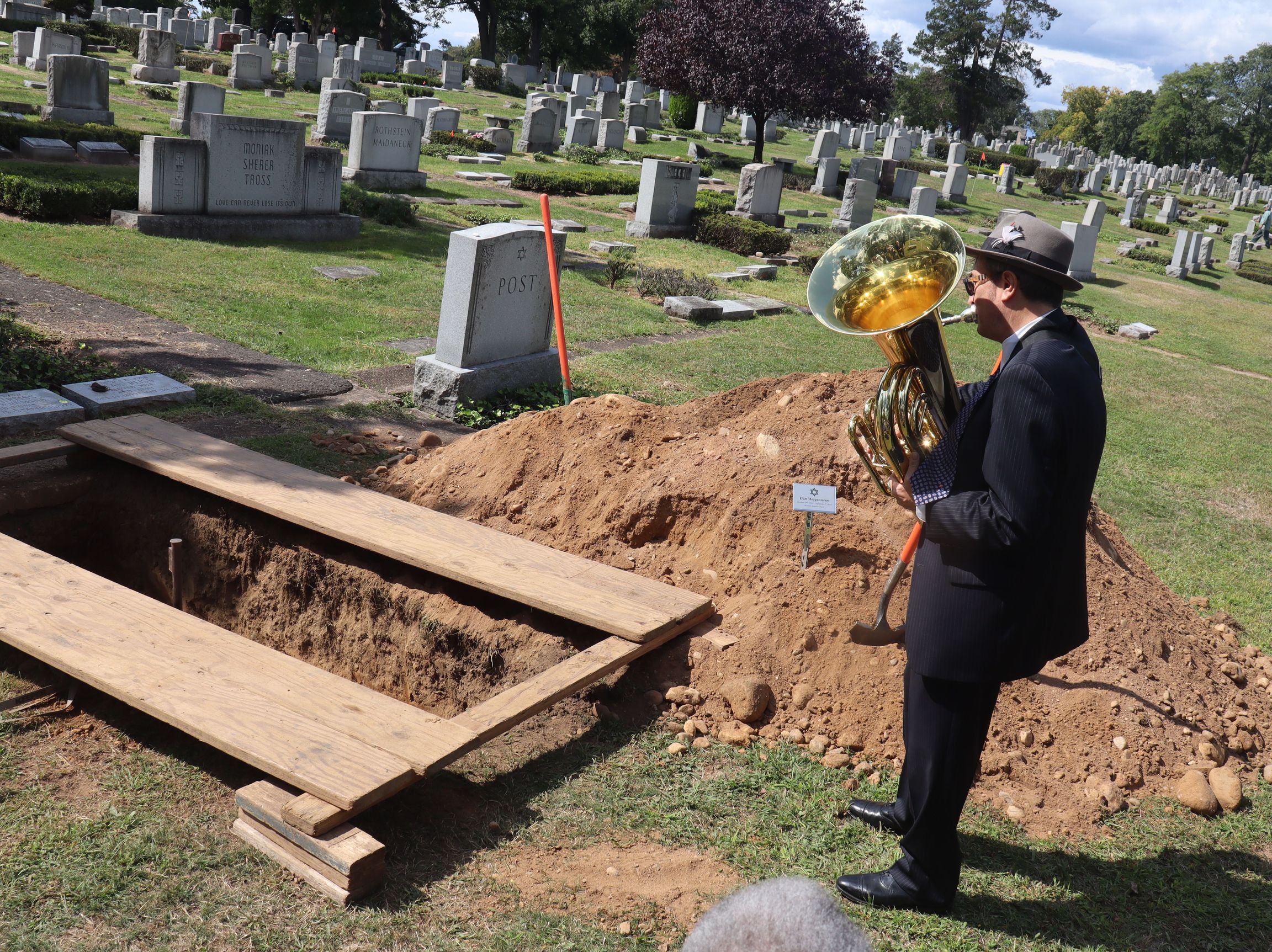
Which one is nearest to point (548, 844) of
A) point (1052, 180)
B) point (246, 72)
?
point (246, 72)

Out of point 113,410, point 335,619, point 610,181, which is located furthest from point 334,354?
point 610,181

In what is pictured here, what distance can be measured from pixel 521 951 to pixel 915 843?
1.21 meters

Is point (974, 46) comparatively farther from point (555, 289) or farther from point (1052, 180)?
point (555, 289)

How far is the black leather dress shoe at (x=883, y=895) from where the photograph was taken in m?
3.13

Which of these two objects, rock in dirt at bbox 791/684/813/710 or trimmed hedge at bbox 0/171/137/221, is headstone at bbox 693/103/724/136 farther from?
rock in dirt at bbox 791/684/813/710

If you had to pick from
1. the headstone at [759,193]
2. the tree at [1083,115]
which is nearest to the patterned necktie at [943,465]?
the headstone at [759,193]

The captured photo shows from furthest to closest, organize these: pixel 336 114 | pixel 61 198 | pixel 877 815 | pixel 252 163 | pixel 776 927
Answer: pixel 336 114 → pixel 252 163 → pixel 61 198 → pixel 877 815 → pixel 776 927

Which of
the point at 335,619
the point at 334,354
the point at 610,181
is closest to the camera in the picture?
the point at 335,619

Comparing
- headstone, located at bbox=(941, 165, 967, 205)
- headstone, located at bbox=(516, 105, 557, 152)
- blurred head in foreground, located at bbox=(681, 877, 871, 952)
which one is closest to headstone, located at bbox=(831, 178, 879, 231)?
headstone, located at bbox=(516, 105, 557, 152)

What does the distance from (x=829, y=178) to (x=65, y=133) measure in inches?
763

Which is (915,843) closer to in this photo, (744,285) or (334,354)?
(334,354)

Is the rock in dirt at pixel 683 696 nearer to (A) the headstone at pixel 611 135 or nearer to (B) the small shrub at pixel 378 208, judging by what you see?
(B) the small shrub at pixel 378 208

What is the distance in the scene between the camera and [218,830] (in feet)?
10.5

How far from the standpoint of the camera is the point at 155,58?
27.8 metres
